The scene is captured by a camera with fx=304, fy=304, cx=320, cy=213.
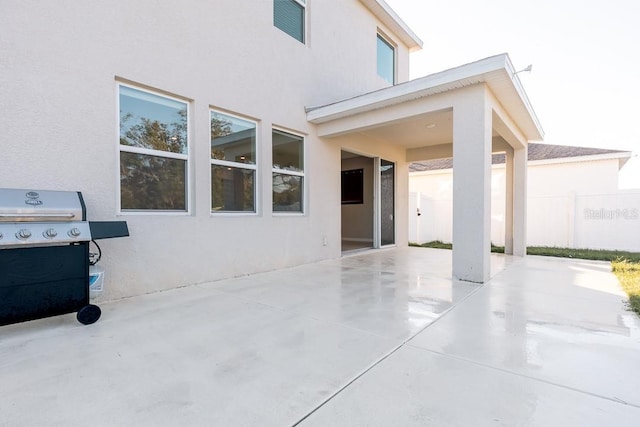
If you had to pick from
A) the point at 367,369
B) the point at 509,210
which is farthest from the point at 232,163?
the point at 509,210

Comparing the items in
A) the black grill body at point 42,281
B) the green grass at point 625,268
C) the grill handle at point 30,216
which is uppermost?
the grill handle at point 30,216

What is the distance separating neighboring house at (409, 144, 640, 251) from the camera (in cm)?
840

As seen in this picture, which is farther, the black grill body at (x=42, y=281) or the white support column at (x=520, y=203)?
the white support column at (x=520, y=203)

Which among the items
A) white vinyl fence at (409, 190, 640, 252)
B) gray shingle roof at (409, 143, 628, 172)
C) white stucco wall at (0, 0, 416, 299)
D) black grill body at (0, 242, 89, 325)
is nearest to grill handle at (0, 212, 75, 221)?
black grill body at (0, 242, 89, 325)

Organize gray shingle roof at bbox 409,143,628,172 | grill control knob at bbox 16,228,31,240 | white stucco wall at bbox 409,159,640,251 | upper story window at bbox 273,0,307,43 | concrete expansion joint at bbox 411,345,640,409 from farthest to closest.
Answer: gray shingle roof at bbox 409,143,628,172 → white stucco wall at bbox 409,159,640,251 → upper story window at bbox 273,0,307,43 → grill control knob at bbox 16,228,31,240 → concrete expansion joint at bbox 411,345,640,409

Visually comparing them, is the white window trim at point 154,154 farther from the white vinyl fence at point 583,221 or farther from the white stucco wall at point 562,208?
the white vinyl fence at point 583,221

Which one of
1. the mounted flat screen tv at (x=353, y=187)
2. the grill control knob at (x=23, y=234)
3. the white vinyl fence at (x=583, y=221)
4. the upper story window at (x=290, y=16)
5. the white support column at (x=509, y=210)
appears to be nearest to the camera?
the grill control knob at (x=23, y=234)

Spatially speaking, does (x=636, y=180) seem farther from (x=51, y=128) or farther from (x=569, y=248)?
(x=51, y=128)

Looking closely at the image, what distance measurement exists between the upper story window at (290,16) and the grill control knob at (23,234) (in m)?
5.16

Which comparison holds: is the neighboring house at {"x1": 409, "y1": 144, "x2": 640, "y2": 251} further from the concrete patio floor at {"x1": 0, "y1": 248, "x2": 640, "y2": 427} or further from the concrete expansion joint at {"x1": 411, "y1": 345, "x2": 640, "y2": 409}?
the concrete expansion joint at {"x1": 411, "y1": 345, "x2": 640, "y2": 409}

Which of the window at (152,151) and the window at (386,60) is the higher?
the window at (386,60)

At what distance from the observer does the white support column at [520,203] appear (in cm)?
741

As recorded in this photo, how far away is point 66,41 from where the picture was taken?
3289 mm

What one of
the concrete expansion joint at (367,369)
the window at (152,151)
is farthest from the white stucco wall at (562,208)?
the window at (152,151)
